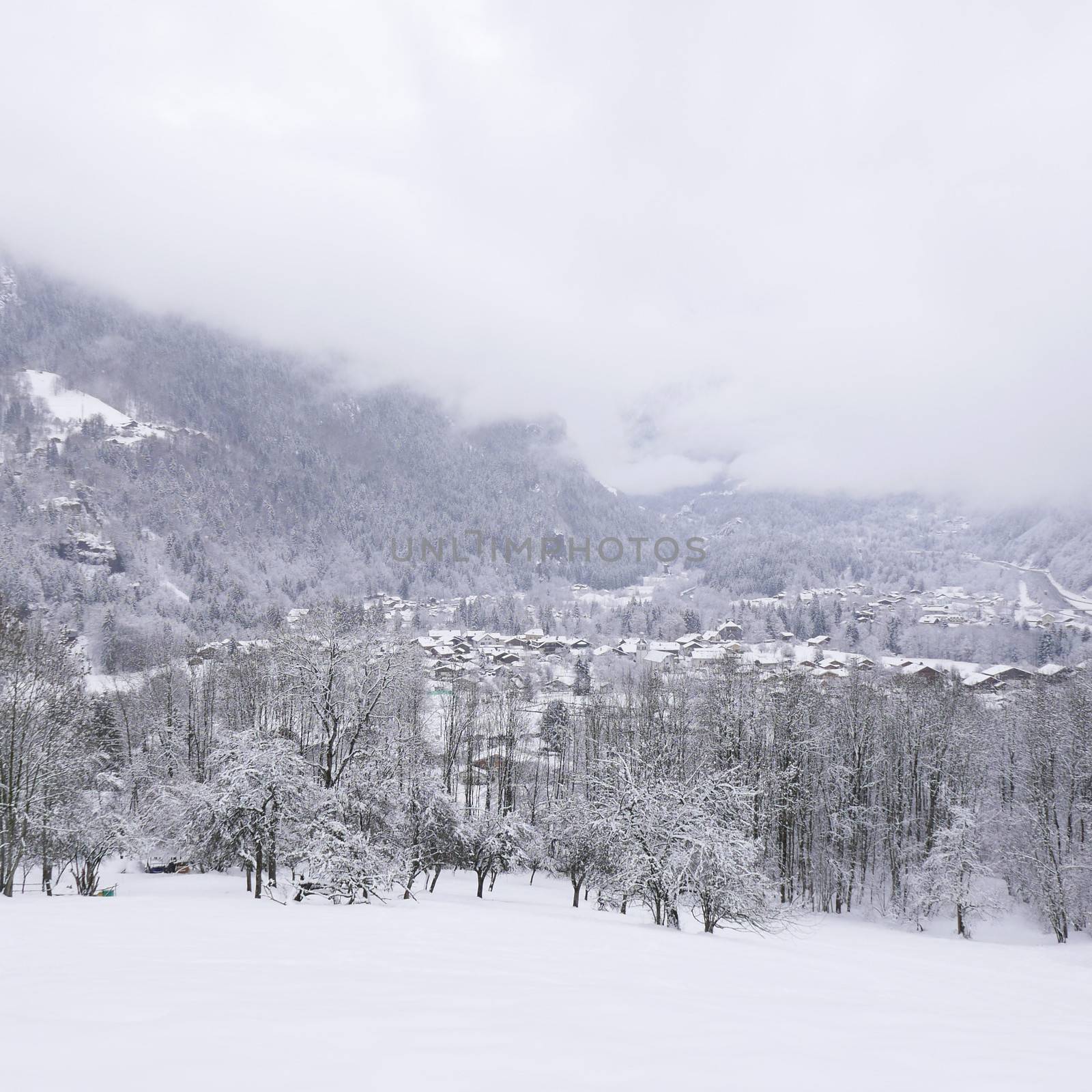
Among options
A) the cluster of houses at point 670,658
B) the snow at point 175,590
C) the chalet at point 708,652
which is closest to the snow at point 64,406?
the snow at point 175,590

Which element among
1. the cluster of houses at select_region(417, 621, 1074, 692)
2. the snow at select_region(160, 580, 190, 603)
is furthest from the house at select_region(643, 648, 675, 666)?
the snow at select_region(160, 580, 190, 603)

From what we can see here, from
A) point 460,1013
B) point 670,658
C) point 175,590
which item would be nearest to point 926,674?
point 670,658

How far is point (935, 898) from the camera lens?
1089 inches

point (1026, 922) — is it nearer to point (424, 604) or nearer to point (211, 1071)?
point (211, 1071)

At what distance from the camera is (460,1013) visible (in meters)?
5.29

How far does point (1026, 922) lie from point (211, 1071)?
136ft

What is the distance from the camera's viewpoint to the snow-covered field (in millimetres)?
3758

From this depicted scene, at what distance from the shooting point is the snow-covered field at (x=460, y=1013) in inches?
148

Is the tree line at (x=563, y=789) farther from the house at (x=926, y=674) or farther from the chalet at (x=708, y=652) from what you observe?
the chalet at (x=708, y=652)

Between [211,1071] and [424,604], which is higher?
[424,604]

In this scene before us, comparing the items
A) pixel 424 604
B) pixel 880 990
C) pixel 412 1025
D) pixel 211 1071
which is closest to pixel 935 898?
pixel 880 990

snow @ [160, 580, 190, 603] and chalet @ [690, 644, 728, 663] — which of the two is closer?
chalet @ [690, 644, 728, 663]

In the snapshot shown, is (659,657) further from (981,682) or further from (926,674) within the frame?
(981,682)

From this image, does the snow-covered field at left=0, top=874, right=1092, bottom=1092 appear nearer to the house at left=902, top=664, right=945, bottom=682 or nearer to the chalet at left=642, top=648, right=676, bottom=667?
the house at left=902, top=664, right=945, bottom=682
